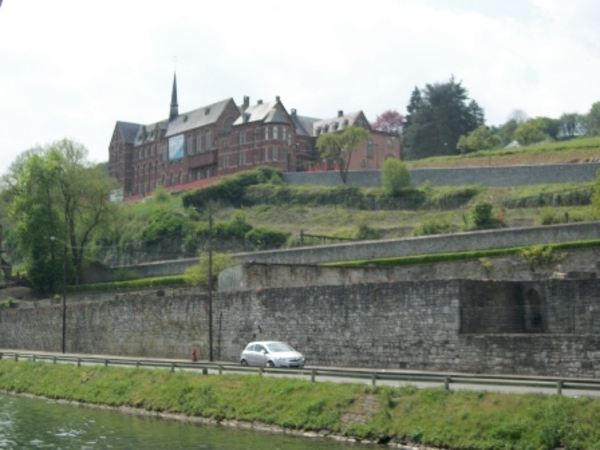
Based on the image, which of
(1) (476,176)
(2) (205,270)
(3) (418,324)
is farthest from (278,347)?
(1) (476,176)

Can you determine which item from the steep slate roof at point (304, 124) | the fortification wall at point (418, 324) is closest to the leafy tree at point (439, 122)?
the steep slate roof at point (304, 124)

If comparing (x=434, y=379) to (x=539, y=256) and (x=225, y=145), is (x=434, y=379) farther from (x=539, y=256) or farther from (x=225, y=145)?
(x=225, y=145)

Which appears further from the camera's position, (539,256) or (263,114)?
(263,114)

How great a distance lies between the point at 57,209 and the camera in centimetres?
8256

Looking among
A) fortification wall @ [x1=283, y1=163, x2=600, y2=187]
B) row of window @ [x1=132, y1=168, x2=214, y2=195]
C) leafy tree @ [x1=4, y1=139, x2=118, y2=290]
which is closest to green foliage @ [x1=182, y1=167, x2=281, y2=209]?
fortification wall @ [x1=283, y1=163, x2=600, y2=187]

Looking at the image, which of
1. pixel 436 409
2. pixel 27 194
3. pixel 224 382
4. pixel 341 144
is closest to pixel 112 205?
pixel 27 194

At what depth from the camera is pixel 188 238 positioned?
93375mm

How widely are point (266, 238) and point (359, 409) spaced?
6245cm

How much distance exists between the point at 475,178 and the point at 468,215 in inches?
663

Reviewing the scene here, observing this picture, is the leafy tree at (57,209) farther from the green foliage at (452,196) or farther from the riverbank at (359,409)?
the riverbank at (359,409)

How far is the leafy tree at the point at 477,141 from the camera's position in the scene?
399 feet

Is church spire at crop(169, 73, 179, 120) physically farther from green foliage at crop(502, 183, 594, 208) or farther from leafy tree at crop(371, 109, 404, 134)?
green foliage at crop(502, 183, 594, 208)

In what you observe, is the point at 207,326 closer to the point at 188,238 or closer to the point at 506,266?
the point at 506,266

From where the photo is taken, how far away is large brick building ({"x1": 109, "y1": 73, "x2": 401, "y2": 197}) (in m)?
121
